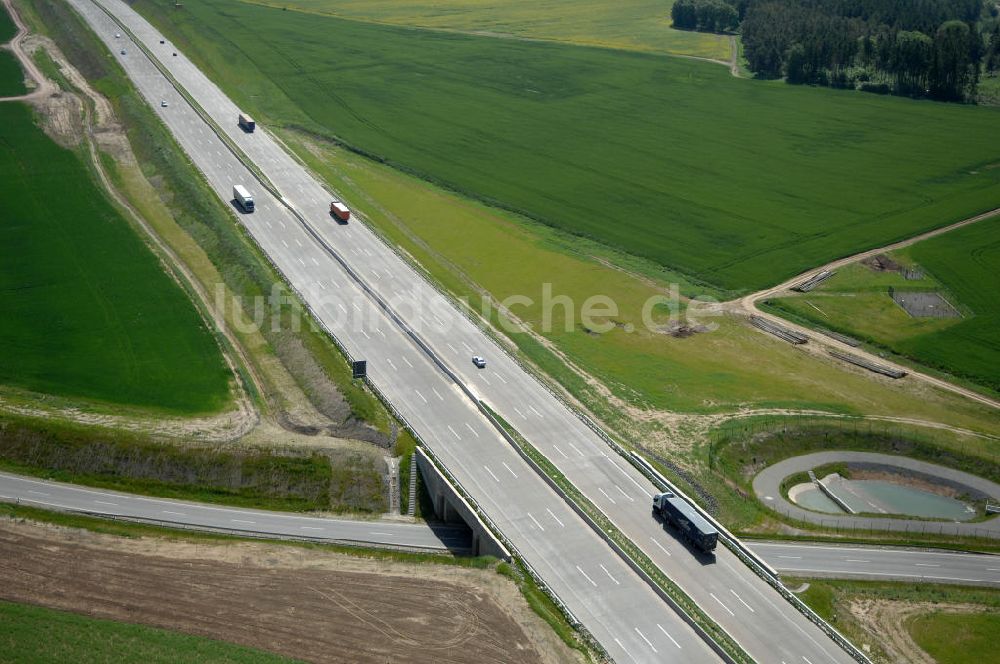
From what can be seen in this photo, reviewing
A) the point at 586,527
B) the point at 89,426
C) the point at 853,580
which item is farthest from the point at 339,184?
the point at 853,580

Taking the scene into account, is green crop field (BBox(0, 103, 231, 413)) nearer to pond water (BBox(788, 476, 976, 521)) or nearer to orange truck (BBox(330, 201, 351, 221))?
orange truck (BBox(330, 201, 351, 221))

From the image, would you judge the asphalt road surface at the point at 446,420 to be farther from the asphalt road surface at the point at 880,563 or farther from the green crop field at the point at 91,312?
the asphalt road surface at the point at 880,563

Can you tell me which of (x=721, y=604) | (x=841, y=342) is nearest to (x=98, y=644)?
(x=721, y=604)

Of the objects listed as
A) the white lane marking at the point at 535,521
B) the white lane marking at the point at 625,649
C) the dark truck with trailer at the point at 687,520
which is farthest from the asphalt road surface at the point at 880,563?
the white lane marking at the point at 625,649

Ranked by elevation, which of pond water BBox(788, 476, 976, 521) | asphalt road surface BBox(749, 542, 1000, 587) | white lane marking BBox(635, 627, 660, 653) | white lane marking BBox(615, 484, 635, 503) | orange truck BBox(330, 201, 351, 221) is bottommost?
asphalt road surface BBox(749, 542, 1000, 587)

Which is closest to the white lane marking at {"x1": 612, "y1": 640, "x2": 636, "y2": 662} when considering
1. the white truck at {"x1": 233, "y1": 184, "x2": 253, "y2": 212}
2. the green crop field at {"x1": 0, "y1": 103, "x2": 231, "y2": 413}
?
the green crop field at {"x1": 0, "y1": 103, "x2": 231, "y2": 413}

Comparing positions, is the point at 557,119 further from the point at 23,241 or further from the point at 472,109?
the point at 23,241

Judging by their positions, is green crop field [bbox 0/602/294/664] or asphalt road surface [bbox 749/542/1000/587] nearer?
green crop field [bbox 0/602/294/664]
